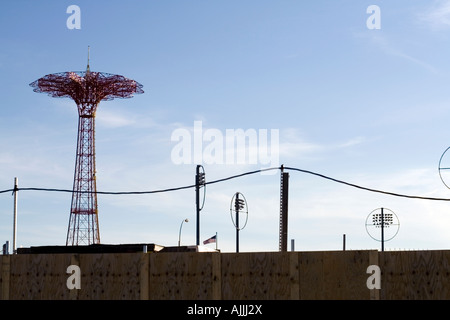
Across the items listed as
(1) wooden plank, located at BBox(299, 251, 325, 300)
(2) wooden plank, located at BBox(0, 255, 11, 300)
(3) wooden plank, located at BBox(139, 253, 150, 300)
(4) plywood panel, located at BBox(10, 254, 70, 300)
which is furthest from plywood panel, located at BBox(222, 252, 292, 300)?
(2) wooden plank, located at BBox(0, 255, 11, 300)

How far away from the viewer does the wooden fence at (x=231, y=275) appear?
16.5m

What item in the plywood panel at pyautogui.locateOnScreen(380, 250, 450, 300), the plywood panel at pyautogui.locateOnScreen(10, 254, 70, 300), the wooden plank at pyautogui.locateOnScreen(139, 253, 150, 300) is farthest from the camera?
the plywood panel at pyautogui.locateOnScreen(10, 254, 70, 300)

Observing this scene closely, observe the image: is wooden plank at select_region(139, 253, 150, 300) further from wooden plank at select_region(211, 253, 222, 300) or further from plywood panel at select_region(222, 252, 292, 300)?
plywood panel at select_region(222, 252, 292, 300)

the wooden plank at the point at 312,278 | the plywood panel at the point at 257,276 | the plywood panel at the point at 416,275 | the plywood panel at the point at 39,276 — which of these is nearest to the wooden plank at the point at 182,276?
the plywood panel at the point at 257,276

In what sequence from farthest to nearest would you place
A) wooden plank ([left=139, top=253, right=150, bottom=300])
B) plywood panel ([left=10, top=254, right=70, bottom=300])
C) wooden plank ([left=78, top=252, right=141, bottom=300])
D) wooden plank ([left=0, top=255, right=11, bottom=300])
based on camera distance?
wooden plank ([left=0, top=255, right=11, bottom=300]) → plywood panel ([left=10, top=254, right=70, bottom=300]) → wooden plank ([left=78, top=252, right=141, bottom=300]) → wooden plank ([left=139, top=253, right=150, bottom=300])

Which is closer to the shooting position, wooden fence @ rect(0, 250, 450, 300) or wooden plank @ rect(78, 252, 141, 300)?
wooden fence @ rect(0, 250, 450, 300)

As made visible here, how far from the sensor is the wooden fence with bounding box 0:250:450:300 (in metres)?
16.5

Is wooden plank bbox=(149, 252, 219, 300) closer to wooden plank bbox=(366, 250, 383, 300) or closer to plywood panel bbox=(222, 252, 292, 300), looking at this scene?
plywood panel bbox=(222, 252, 292, 300)

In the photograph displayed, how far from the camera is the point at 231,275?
17.4 m

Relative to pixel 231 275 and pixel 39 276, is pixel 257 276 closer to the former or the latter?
pixel 231 275

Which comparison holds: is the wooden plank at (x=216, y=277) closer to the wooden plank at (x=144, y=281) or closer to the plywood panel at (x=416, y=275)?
the wooden plank at (x=144, y=281)

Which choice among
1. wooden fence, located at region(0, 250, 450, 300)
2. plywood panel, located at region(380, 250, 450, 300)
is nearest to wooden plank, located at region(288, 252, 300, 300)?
wooden fence, located at region(0, 250, 450, 300)
